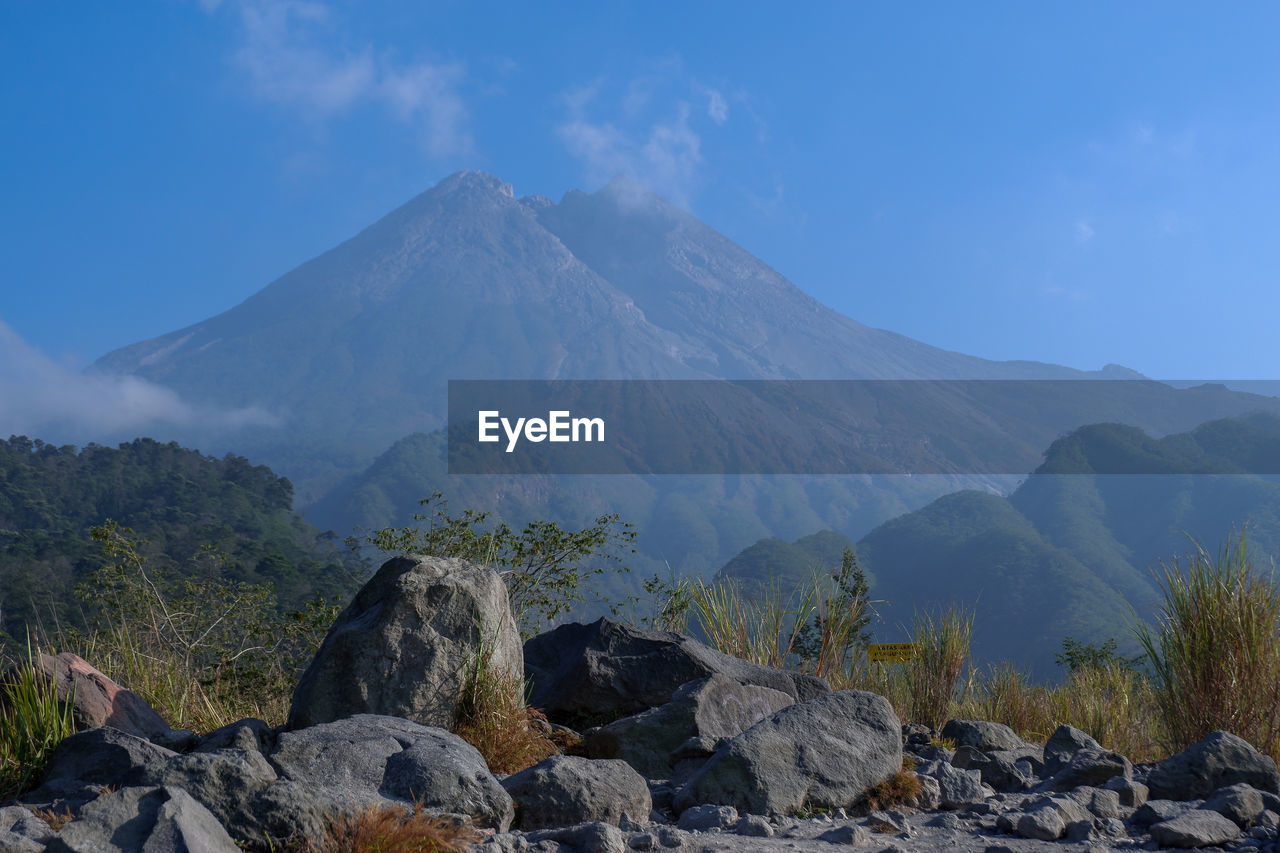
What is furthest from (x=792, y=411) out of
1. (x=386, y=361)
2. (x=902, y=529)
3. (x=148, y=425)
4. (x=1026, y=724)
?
(x=1026, y=724)

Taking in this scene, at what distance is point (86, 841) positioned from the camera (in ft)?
10.5

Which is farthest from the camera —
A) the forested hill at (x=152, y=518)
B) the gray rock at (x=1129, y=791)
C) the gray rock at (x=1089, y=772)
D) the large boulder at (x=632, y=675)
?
the forested hill at (x=152, y=518)

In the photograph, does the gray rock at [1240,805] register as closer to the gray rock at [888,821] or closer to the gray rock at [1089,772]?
the gray rock at [1089,772]

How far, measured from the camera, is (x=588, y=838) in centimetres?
386

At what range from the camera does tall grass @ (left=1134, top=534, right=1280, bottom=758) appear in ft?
19.9

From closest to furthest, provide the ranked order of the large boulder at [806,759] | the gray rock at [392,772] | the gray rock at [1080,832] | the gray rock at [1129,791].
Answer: the gray rock at [392,772] < the gray rock at [1080,832] < the large boulder at [806,759] < the gray rock at [1129,791]

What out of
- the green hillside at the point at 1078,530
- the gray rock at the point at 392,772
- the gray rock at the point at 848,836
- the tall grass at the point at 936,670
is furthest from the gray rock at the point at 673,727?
the green hillside at the point at 1078,530

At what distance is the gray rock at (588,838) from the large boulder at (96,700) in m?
2.42

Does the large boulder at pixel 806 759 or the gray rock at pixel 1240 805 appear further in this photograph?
the large boulder at pixel 806 759

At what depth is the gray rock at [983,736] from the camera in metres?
6.47

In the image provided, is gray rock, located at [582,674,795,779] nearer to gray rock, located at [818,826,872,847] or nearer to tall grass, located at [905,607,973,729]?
gray rock, located at [818,826,872,847]

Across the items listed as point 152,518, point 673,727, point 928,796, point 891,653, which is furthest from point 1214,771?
point 152,518

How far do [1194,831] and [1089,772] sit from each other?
3.61 ft

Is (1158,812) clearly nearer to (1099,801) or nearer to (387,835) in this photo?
(1099,801)
